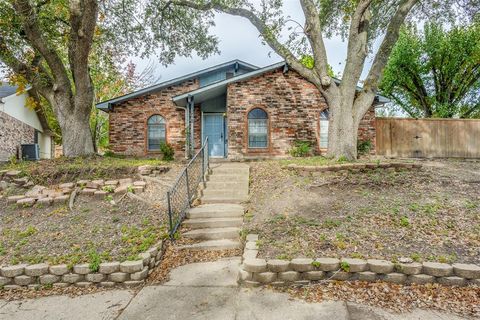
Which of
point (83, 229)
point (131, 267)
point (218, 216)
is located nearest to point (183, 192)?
point (218, 216)

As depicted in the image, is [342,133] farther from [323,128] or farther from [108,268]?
[108,268]

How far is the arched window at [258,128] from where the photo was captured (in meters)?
12.2

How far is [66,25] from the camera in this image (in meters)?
11.0

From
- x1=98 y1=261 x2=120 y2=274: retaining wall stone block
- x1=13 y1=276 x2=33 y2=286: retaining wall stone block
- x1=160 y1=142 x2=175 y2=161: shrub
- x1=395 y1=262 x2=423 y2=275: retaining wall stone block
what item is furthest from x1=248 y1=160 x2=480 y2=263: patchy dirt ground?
x1=160 y1=142 x2=175 y2=161: shrub

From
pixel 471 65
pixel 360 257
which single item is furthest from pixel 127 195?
pixel 471 65

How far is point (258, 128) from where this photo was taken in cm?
1220

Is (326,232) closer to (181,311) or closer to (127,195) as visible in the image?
(181,311)

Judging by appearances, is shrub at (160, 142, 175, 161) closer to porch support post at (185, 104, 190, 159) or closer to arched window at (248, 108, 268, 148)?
porch support post at (185, 104, 190, 159)

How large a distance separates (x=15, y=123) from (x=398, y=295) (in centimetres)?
1760

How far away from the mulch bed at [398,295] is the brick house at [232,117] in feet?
28.0

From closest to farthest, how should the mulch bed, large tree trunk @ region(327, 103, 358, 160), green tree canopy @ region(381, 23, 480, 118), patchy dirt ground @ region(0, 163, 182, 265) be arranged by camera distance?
1. the mulch bed
2. patchy dirt ground @ region(0, 163, 182, 265)
3. large tree trunk @ region(327, 103, 358, 160)
4. green tree canopy @ region(381, 23, 480, 118)

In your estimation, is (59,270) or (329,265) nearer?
(329,265)

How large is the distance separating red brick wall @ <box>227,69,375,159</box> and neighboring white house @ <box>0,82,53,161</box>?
9760 millimetres

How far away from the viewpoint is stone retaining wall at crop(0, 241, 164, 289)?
376cm
